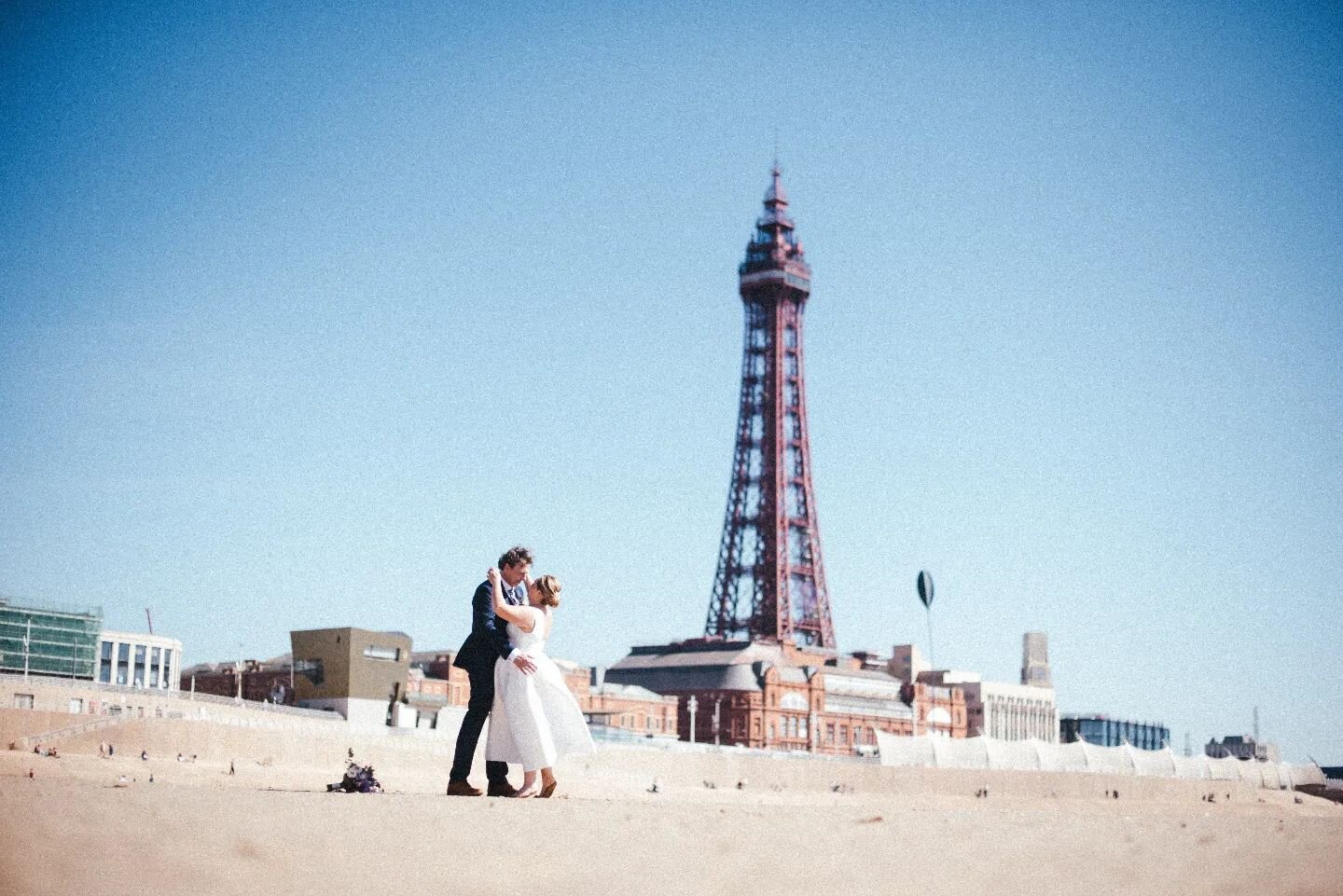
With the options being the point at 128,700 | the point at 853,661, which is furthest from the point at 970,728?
the point at 128,700

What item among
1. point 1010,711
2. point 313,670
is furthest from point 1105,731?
point 313,670

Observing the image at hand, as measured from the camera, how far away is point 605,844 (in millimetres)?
7406

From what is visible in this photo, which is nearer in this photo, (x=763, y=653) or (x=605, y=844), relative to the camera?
(x=605, y=844)

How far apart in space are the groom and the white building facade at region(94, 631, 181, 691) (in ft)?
263

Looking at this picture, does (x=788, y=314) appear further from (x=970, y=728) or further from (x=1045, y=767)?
(x=1045, y=767)

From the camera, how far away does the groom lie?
9.38 metres

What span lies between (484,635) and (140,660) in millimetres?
91587

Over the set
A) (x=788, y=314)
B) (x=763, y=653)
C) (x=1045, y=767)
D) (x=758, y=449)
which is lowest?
(x=1045, y=767)

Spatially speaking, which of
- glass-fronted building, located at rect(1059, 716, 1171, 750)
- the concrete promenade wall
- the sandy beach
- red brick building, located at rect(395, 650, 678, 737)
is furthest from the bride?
glass-fronted building, located at rect(1059, 716, 1171, 750)

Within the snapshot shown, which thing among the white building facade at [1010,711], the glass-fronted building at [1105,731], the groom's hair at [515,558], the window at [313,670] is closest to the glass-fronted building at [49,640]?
the window at [313,670]

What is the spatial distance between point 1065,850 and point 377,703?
58.0m

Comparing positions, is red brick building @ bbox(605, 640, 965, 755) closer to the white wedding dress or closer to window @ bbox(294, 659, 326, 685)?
window @ bbox(294, 659, 326, 685)

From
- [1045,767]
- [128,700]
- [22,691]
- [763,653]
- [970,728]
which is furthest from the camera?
[970,728]

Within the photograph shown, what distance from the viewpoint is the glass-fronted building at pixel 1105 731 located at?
5901 inches
